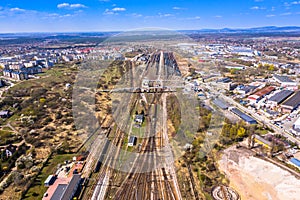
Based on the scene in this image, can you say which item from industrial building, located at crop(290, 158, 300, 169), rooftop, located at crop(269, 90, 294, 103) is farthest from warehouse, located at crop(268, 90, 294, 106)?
industrial building, located at crop(290, 158, 300, 169)

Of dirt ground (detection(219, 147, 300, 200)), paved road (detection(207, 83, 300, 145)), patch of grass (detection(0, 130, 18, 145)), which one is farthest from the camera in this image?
paved road (detection(207, 83, 300, 145))

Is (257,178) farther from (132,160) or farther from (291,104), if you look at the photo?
(291,104)

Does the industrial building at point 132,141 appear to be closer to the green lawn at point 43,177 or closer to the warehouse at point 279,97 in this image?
the green lawn at point 43,177

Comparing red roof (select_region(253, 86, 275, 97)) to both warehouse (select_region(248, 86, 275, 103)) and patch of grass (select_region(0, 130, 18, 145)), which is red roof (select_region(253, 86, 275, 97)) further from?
patch of grass (select_region(0, 130, 18, 145))

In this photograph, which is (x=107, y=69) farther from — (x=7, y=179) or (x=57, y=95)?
(x=7, y=179)

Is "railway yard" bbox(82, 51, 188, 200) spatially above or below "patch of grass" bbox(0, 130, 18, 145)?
below

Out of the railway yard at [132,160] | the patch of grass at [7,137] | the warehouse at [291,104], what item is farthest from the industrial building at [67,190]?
the warehouse at [291,104]


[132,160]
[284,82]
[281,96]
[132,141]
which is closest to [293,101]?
[281,96]
